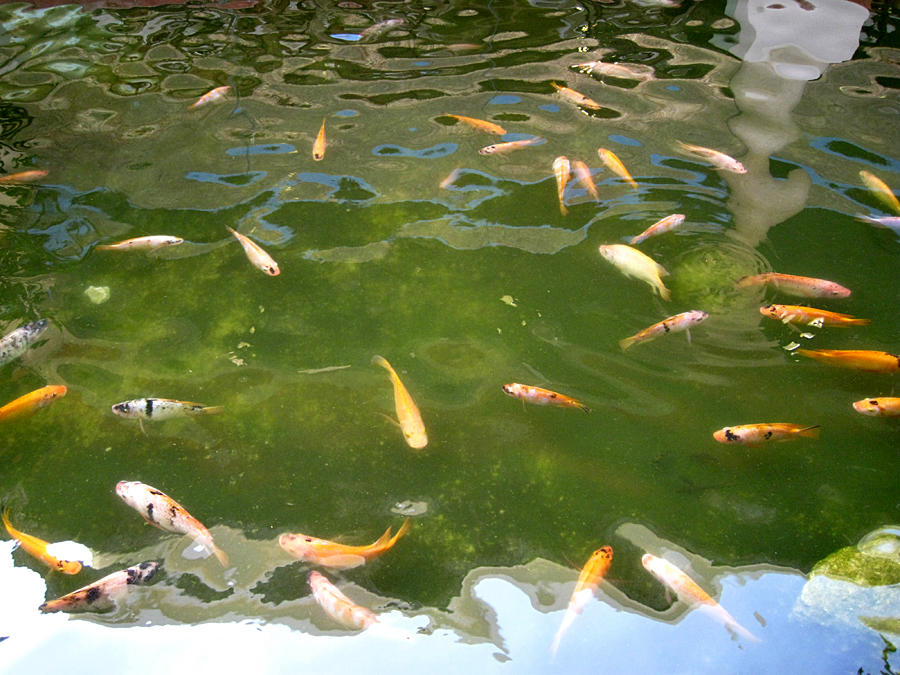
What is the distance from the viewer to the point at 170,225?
4.58 m

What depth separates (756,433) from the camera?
3213 mm

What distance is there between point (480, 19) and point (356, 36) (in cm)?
121

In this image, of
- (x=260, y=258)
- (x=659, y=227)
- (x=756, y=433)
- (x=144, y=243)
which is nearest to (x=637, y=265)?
(x=659, y=227)

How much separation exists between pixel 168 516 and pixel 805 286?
3512mm

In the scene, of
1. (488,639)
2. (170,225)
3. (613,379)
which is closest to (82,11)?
(170,225)

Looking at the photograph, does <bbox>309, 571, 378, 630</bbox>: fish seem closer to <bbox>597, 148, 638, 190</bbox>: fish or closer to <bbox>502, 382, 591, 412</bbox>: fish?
<bbox>502, 382, 591, 412</bbox>: fish

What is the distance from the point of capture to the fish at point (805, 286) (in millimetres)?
3805

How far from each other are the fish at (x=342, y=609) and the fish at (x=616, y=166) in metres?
3.32

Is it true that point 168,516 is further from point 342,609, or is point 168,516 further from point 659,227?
point 659,227

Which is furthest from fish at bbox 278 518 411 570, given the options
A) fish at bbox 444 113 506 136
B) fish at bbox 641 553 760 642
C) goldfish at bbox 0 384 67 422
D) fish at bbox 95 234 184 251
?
fish at bbox 444 113 506 136

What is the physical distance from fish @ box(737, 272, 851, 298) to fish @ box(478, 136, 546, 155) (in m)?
1.98

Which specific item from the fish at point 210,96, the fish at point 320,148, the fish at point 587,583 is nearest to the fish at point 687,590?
the fish at point 587,583

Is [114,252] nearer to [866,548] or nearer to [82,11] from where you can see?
[82,11]

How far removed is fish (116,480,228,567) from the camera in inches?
118
